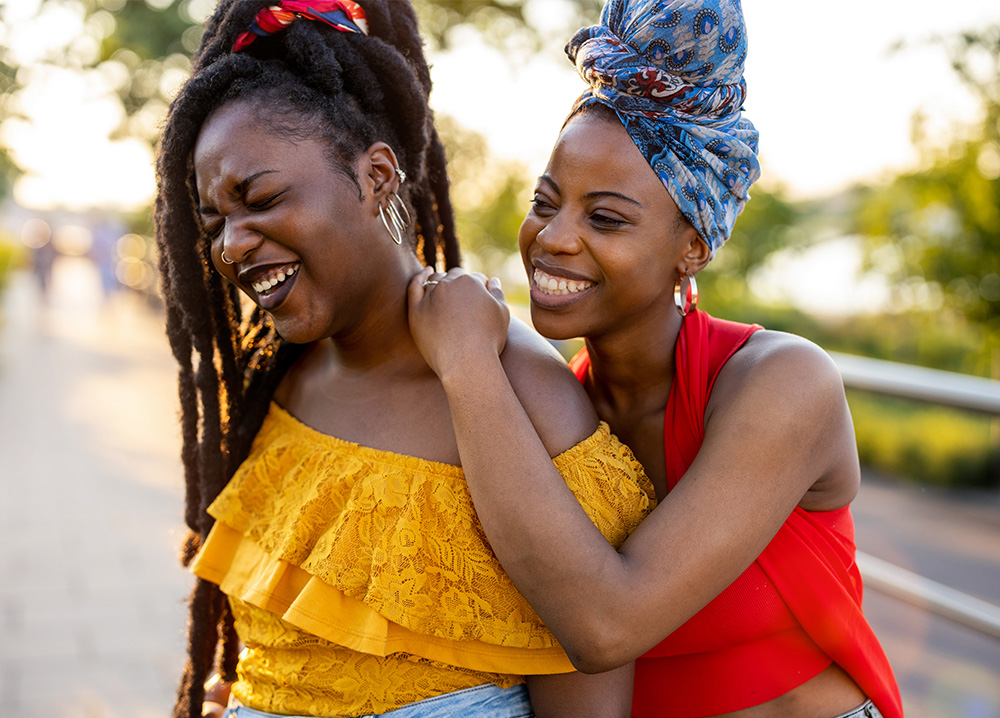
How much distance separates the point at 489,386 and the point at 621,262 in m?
0.37

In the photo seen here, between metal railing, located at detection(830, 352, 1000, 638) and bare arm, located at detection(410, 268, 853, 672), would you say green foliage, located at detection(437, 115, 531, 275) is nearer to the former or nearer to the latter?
metal railing, located at detection(830, 352, 1000, 638)

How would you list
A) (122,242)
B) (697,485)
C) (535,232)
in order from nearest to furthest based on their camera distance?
(697,485)
(535,232)
(122,242)

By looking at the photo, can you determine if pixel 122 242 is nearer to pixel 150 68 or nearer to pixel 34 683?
pixel 150 68

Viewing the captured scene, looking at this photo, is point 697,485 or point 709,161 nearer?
point 697,485

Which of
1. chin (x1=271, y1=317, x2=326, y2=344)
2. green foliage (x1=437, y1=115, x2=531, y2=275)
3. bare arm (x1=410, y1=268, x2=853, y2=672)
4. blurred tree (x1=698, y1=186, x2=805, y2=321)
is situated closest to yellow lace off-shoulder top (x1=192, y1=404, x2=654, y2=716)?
bare arm (x1=410, y1=268, x2=853, y2=672)

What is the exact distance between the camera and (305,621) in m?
1.67

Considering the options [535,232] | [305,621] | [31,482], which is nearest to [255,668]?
[305,621]

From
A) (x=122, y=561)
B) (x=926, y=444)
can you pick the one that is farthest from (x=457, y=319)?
(x=926, y=444)

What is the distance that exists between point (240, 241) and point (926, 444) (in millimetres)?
7578

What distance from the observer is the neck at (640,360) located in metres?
1.87

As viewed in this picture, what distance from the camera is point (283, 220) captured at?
5.52 feet

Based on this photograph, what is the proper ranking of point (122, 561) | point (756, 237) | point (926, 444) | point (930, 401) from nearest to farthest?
1. point (930, 401)
2. point (122, 561)
3. point (926, 444)
4. point (756, 237)

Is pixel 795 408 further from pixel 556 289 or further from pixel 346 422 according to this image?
pixel 346 422

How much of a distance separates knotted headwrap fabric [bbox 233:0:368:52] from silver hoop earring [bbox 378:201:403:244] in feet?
1.37
